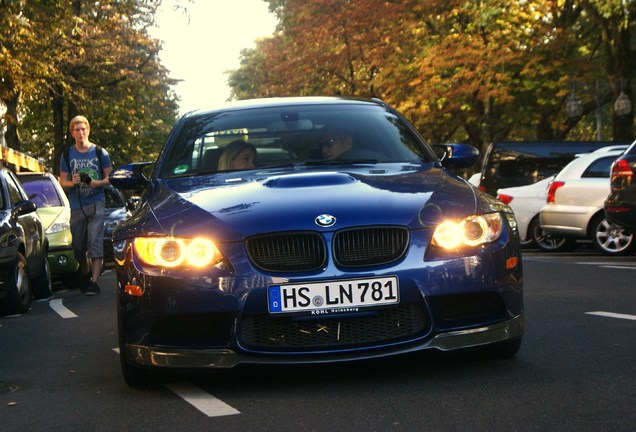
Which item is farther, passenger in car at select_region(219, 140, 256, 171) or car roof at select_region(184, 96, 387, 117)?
car roof at select_region(184, 96, 387, 117)

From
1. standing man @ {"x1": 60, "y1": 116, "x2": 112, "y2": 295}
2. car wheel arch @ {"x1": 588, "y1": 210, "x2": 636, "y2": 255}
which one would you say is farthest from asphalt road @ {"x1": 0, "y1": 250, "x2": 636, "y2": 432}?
car wheel arch @ {"x1": 588, "y1": 210, "x2": 636, "y2": 255}

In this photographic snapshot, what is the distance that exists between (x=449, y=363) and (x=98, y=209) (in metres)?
7.60

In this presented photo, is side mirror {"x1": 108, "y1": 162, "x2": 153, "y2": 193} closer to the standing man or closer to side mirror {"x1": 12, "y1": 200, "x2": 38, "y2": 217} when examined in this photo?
side mirror {"x1": 12, "y1": 200, "x2": 38, "y2": 217}

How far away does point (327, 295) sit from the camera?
5746 millimetres

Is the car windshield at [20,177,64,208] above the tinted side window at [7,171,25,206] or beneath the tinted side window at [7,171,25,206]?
beneath

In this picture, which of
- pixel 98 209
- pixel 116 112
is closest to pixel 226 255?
pixel 98 209

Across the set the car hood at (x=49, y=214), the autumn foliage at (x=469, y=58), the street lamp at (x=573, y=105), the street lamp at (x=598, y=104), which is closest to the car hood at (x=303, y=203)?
the car hood at (x=49, y=214)

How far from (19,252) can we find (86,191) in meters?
1.27

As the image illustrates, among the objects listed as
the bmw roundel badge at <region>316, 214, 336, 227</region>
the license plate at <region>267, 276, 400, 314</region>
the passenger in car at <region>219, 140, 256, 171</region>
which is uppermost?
the passenger in car at <region>219, 140, 256, 171</region>

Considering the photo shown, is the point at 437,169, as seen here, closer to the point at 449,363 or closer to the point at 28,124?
the point at 449,363

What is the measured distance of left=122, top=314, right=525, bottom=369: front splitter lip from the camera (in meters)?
5.88

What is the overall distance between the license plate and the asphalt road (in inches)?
16.2

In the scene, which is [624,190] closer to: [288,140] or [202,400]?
[288,140]

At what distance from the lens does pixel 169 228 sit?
598 cm
